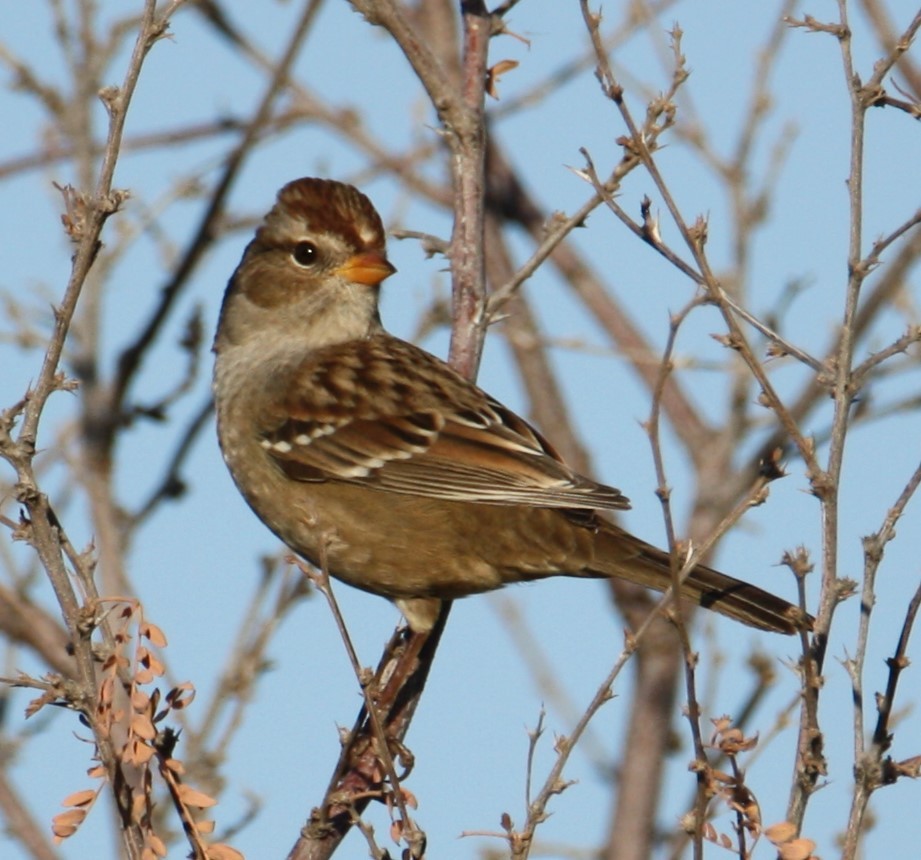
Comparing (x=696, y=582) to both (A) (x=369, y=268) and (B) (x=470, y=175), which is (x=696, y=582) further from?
(A) (x=369, y=268)

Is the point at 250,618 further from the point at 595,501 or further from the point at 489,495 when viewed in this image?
the point at 595,501

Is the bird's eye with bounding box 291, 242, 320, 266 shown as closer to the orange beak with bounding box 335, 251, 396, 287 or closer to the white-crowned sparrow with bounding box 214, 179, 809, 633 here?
the white-crowned sparrow with bounding box 214, 179, 809, 633

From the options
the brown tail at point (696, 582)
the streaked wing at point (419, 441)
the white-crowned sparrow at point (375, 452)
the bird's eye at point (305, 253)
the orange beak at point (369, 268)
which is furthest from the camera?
the bird's eye at point (305, 253)

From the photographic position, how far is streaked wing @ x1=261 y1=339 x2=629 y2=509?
16.1 ft

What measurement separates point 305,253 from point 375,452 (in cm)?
85

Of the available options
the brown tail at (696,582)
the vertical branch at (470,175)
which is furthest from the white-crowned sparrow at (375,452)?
the vertical branch at (470,175)

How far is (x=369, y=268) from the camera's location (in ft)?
A: 17.9

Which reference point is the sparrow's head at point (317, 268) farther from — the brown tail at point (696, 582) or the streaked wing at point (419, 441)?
the brown tail at point (696, 582)

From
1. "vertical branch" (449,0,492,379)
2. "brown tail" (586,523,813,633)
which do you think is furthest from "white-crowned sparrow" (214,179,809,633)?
"vertical branch" (449,0,492,379)

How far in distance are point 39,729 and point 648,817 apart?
2198mm

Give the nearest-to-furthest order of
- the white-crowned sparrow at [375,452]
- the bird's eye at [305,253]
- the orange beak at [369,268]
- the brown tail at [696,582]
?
1. the brown tail at [696,582]
2. the white-crowned sparrow at [375,452]
3. the orange beak at [369,268]
4. the bird's eye at [305,253]

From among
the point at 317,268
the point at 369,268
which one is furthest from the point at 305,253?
the point at 369,268

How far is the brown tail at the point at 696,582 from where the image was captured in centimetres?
451

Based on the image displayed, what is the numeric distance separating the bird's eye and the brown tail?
1.50m
